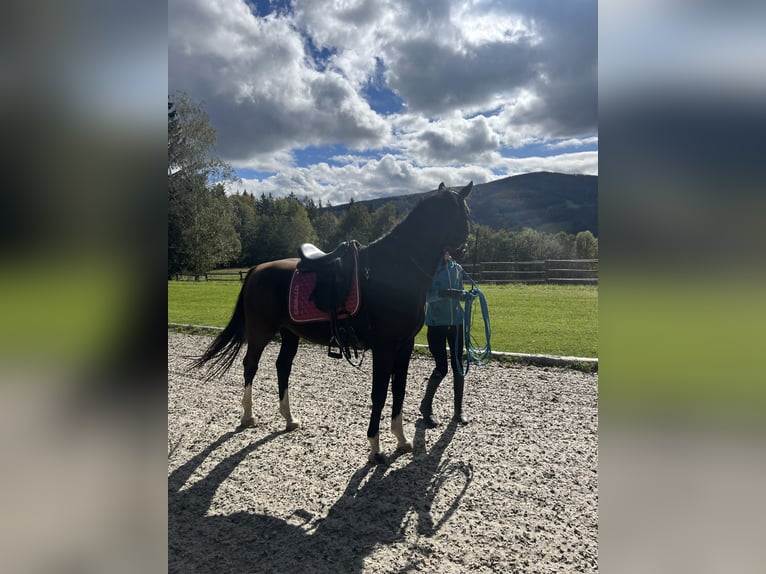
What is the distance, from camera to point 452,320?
4.51m

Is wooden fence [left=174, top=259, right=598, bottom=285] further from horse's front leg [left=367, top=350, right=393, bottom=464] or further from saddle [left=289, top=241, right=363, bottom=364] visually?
horse's front leg [left=367, top=350, right=393, bottom=464]

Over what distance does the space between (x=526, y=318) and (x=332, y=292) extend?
30.3 feet

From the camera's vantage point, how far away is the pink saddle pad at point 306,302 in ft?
12.7

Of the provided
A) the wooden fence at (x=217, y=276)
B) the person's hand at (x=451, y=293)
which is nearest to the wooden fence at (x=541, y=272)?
the wooden fence at (x=217, y=276)

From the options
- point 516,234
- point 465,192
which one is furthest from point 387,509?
point 516,234

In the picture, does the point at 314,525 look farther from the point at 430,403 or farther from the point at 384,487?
the point at 430,403

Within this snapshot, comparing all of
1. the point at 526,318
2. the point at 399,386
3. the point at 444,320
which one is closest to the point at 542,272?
the point at 526,318

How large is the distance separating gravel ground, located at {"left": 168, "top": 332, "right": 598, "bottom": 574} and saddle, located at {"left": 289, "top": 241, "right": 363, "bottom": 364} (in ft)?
3.77

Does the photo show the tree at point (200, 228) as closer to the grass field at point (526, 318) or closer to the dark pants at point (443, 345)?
the grass field at point (526, 318)

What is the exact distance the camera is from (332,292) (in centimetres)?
386

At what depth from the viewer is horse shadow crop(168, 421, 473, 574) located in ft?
8.64
